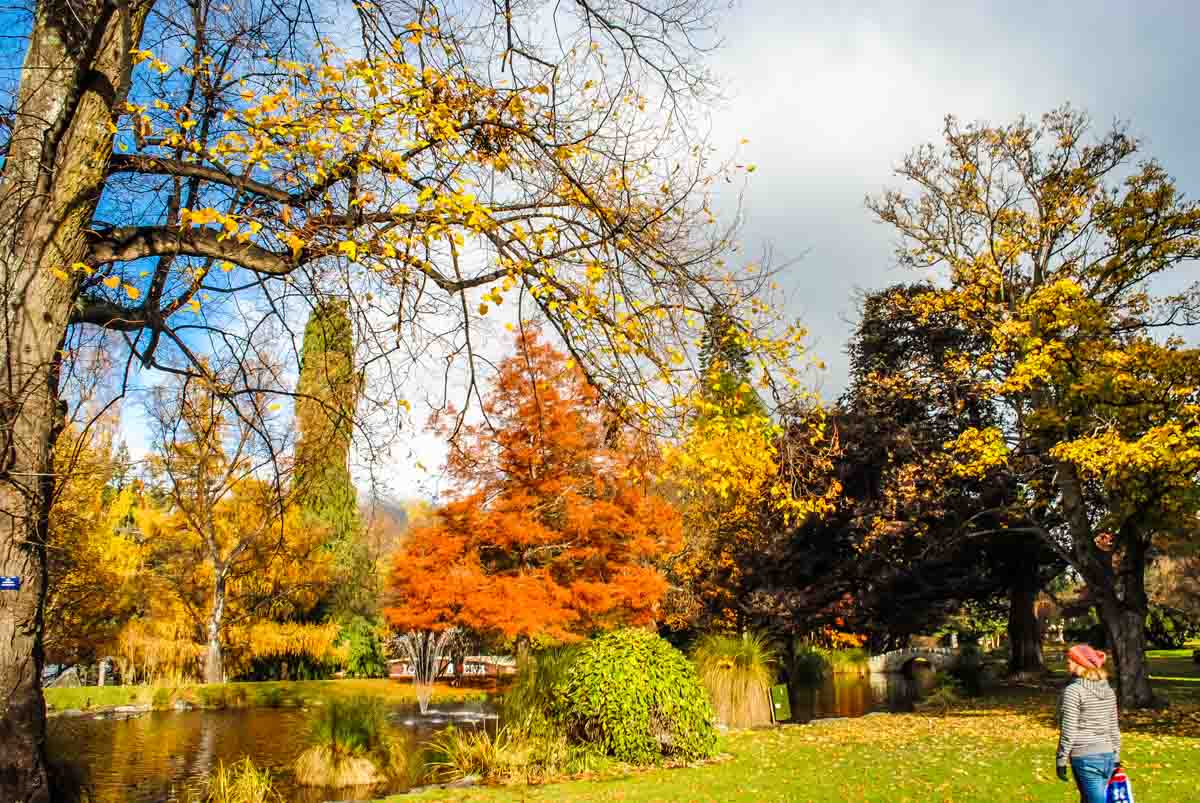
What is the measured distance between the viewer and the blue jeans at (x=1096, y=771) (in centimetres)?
570

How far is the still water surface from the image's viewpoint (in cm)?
1015

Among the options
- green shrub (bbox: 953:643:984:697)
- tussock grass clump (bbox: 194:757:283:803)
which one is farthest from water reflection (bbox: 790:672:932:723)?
tussock grass clump (bbox: 194:757:283:803)

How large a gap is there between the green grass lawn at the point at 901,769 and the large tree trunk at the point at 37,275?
3926mm

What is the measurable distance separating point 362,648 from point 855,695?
17584 mm

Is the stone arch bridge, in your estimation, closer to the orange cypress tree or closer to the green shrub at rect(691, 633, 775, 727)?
the orange cypress tree

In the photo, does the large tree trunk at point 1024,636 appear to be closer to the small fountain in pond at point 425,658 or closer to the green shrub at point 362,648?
the small fountain in pond at point 425,658

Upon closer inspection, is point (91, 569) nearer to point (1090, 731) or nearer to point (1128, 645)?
point (1090, 731)

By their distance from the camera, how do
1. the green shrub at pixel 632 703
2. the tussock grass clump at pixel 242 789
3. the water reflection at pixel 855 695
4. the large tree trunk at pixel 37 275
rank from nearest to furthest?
the large tree trunk at pixel 37 275
the tussock grass clump at pixel 242 789
the green shrub at pixel 632 703
the water reflection at pixel 855 695

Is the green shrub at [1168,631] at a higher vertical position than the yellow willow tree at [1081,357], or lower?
lower

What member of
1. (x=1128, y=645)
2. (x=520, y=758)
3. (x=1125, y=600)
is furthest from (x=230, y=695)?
(x=1125, y=600)

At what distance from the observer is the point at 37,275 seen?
17.0ft

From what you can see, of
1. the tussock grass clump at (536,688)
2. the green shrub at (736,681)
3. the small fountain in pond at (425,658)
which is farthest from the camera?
the small fountain in pond at (425,658)

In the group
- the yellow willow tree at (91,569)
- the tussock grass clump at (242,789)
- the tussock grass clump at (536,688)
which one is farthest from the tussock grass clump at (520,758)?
the yellow willow tree at (91,569)

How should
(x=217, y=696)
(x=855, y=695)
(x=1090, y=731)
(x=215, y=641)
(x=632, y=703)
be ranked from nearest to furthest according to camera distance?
(x=1090, y=731), (x=632, y=703), (x=217, y=696), (x=215, y=641), (x=855, y=695)
